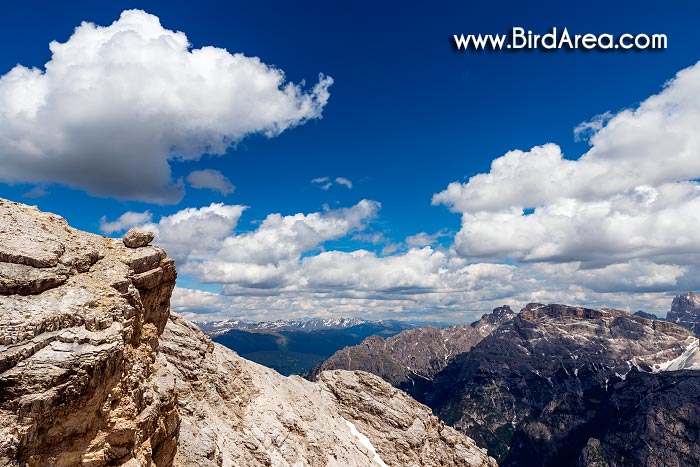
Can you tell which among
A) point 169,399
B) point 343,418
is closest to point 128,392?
point 169,399

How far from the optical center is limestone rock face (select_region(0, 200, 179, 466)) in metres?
19.2

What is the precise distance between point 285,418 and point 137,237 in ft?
139

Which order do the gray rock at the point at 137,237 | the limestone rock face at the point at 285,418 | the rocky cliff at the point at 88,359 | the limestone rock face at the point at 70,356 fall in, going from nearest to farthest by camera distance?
the limestone rock face at the point at 70,356, the rocky cliff at the point at 88,359, the gray rock at the point at 137,237, the limestone rock face at the point at 285,418

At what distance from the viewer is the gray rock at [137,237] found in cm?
3359

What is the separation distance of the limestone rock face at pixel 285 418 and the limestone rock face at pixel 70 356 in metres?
4.44

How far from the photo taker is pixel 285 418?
64.5 m

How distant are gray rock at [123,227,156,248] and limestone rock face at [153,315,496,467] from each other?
9.86 meters

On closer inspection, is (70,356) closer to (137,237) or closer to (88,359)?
(88,359)

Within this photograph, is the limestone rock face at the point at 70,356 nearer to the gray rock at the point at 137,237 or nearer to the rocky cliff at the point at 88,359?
the rocky cliff at the point at 88,359

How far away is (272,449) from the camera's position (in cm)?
5625

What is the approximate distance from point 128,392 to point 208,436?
22.0m

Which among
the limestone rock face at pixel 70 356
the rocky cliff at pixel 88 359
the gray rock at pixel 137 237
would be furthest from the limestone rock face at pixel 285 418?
the gray rock at pixel 137 237


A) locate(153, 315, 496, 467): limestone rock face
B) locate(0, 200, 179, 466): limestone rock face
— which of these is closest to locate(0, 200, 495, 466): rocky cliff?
locate(0, 200, 179, 466): limestone rock face

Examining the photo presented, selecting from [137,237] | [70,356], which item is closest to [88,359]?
[70,356]
